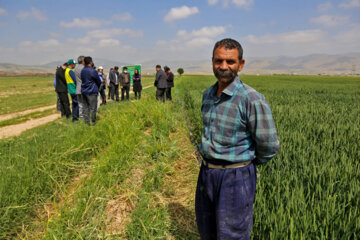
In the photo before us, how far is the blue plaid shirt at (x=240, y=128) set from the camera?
139cm

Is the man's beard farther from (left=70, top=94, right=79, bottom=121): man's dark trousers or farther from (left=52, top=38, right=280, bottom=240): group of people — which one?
(left=70, top=94, right=79, bottom=121): man's dark trousers

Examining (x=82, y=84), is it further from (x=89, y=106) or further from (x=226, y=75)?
(x=226, y=75)

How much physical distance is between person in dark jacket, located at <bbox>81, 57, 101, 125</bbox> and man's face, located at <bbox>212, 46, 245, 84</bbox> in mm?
5486

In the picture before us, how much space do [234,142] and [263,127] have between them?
216 mm

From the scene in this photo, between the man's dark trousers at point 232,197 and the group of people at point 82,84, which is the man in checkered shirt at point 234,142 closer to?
the man's dark trousers at point 232,197

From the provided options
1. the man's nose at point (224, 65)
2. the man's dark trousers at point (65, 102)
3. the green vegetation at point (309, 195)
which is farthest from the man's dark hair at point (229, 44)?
the man's dark trousers at point (65, 102)

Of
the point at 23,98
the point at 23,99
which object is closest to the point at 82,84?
the point at 23,99

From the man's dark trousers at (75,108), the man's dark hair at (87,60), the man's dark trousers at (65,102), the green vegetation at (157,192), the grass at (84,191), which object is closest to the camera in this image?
the green vegetation at (157,192)

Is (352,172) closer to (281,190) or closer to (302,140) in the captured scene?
(281,190)

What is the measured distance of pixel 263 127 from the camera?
1.39m

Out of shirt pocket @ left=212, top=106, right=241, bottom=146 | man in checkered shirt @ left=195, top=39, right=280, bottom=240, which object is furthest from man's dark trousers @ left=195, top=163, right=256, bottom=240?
shirt pocket @ left=212, top=106, right=241, bottom=146

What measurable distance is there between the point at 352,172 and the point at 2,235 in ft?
12.1

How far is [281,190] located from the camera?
2037 millimetres

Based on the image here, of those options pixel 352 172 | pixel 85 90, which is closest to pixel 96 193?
pixel 352 172
